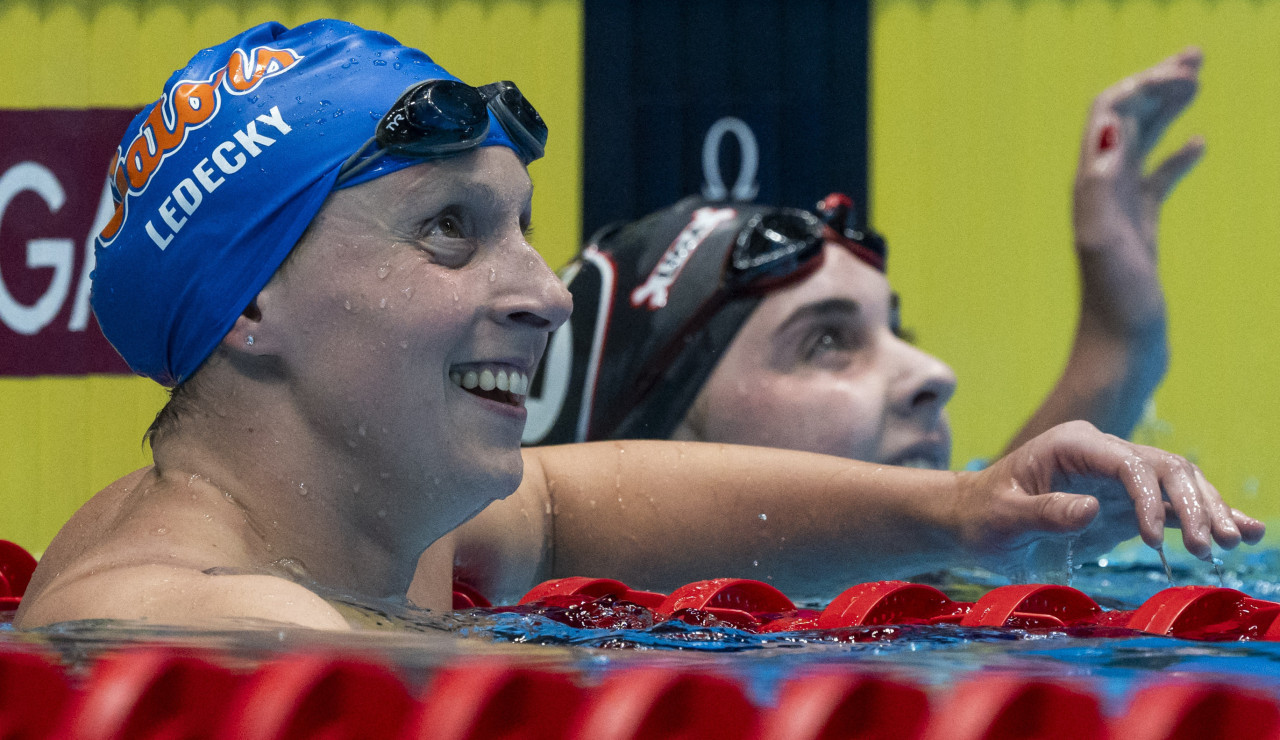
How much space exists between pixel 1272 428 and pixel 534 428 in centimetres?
350

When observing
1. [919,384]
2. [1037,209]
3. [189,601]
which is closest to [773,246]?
[919,384]

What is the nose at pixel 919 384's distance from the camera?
2516 millimetres

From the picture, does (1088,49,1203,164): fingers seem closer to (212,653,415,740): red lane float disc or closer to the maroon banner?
(212,653,415,740): red lane float disc

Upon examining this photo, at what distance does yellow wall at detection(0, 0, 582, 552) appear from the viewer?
5082 millimetres

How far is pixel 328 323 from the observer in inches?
48.8

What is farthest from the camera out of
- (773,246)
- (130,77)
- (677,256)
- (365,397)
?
(130,77)

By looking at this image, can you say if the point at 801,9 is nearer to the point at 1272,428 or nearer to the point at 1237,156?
the point at 1237,156

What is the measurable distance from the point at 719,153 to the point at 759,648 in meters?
A: 3.89

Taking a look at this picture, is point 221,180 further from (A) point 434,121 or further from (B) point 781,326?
(B) point 781,326

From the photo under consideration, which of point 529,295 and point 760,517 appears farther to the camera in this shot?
point 760,517

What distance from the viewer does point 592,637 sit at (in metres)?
1.18

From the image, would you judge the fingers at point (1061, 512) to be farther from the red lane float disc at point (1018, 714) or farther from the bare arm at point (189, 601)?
the bare arm at point (189, 601)

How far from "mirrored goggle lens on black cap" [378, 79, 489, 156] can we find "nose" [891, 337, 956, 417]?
140 cm

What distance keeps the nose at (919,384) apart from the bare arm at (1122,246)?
486 millimetres
